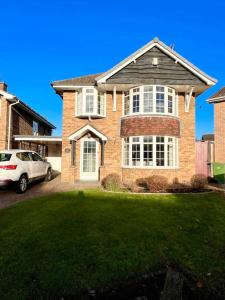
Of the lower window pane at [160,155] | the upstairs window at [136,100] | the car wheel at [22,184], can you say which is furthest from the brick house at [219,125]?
the car wheel at [22,184]

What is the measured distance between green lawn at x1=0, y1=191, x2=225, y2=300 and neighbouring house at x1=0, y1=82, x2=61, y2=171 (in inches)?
363

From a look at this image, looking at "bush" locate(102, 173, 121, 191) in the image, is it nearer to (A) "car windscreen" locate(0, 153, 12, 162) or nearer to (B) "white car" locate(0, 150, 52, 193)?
(B) "white car" locate(0, 150, 52, 193)

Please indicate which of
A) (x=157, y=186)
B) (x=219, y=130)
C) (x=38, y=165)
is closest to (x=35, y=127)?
(x=38, y=165)

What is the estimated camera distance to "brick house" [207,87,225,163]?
20781mm

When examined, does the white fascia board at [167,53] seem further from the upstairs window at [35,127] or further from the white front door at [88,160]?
the upstairs window at [35,127]

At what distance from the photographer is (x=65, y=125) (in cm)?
1546

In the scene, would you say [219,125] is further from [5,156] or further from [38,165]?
[5,156]

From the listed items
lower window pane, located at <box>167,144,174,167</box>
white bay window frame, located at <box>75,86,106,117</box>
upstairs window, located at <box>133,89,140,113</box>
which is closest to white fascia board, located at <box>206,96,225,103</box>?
lower window pane, located at <box>167,144,174,167</box>

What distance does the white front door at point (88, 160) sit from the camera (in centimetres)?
1554

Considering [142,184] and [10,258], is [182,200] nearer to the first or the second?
[142,184]

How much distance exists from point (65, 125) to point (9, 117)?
4534 millimetres

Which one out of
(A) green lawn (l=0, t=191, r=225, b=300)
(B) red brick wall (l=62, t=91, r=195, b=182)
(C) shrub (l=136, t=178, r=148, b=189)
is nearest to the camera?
(A) green lawn (l=0, t=191, r=225, b=300)

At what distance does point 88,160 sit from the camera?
15.6 m

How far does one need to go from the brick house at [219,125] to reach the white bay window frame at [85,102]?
38.8 feet
